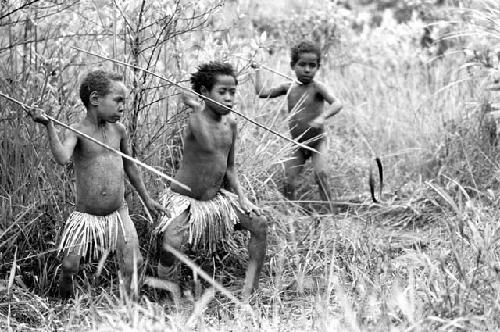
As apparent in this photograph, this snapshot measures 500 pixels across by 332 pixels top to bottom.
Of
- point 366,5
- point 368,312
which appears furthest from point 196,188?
point 366,5

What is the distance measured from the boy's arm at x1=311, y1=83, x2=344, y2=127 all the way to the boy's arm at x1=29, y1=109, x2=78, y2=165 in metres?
1.85

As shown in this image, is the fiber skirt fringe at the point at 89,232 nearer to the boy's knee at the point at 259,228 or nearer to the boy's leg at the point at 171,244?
the boy's leg at the point at 171,244

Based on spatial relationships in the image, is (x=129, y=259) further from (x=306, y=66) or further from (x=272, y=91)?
(x=306, y=66)

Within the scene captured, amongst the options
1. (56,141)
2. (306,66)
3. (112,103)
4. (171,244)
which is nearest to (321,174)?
(306,66)

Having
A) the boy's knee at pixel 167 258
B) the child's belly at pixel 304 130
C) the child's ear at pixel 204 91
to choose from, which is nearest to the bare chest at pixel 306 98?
the child's belly at pixel 304 130

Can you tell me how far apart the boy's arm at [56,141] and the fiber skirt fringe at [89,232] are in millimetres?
392

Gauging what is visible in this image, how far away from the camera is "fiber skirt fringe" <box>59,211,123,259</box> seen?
13.1ft

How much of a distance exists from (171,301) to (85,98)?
1.08 meters

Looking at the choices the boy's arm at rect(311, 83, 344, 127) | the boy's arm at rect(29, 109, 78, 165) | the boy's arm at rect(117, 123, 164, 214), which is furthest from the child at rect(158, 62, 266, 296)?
the boy's arm at rect(311, 83, 344, 127)

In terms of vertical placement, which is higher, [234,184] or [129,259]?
[234,184]

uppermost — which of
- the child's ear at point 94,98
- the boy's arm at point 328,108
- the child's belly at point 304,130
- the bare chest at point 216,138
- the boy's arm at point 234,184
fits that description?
the child's ear at point 94,98

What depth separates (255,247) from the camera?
434 cm

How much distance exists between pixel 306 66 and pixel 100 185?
6.86 feet

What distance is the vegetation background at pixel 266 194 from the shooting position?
3562 millimetres
